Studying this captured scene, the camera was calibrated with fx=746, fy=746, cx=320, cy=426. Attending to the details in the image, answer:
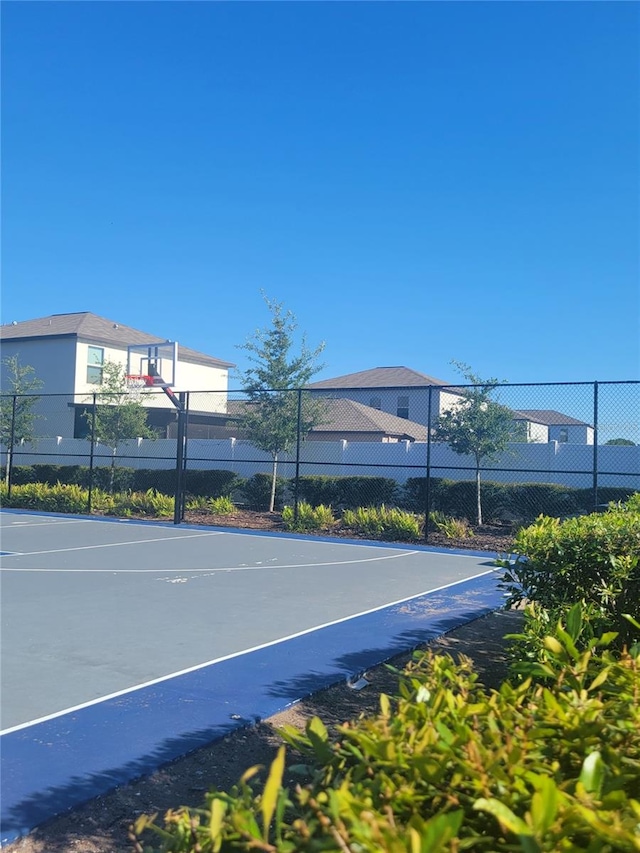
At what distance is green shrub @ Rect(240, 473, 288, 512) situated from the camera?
20.9 metres

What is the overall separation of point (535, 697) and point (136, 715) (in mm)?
3342

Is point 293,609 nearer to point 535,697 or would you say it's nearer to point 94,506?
point 535,697

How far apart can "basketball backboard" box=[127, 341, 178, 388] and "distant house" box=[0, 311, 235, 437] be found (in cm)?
140

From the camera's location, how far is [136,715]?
460 centimetres

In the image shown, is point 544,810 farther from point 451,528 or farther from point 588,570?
point 451,528

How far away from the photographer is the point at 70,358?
32.0 meters

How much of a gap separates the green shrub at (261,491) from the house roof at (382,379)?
765 inches

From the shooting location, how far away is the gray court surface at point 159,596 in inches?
217

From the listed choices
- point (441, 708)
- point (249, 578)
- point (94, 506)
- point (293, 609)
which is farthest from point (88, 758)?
point (94, 506)

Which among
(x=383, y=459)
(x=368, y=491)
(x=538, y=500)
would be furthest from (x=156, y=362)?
(x=538, y=500)

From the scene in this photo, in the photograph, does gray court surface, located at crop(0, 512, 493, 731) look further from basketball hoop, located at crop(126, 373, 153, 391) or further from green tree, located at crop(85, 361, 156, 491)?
basketball hoop, located at crop(126, 373, 153, 391)

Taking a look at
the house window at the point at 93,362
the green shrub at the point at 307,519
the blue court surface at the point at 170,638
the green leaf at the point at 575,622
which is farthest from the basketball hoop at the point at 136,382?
the green leaf at the point at 575,622

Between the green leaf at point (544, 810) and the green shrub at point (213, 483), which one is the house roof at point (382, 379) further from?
the green leaf at point (544, 810)

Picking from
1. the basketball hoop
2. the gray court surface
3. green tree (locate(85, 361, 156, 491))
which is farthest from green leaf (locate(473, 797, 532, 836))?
the basketball hoop
